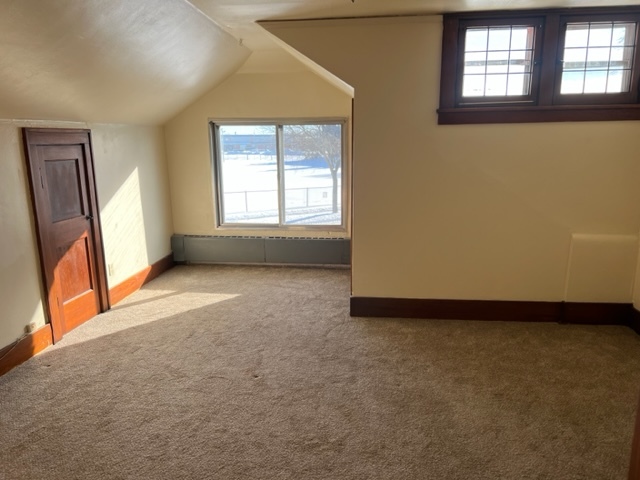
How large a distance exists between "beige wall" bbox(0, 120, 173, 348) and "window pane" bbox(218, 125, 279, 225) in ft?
2.30

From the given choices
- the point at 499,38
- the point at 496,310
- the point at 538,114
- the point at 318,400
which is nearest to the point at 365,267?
the point at 496,310

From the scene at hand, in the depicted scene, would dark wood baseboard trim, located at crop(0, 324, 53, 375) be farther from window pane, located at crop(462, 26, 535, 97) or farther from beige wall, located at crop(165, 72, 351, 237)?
window pane, located at crop(462, 26, 535, 97)

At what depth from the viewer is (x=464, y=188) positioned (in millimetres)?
3496

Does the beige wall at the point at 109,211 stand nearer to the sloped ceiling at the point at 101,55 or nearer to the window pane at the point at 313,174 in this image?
the sloped ceiling at the point at 101,55

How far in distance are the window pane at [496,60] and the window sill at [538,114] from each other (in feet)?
0.51

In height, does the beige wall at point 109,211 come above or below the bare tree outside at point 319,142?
below

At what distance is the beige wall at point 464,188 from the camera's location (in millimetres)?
3338

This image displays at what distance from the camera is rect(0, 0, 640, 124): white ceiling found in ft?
7.80

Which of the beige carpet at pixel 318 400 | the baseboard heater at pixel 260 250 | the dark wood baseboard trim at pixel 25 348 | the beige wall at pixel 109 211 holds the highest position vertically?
the beige wall at pixel 109 211

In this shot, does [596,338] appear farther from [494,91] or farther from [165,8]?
[165,8]

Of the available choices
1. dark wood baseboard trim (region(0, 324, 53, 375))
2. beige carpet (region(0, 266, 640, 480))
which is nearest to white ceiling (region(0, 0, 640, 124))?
dark wood baseboard trim (region(0, 324, 53, 375))

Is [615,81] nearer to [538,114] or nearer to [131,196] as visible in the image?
[538,114]

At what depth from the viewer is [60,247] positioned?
11.3ft

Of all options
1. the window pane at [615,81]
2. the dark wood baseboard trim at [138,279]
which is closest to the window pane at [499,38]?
the window pane at [615,81]
